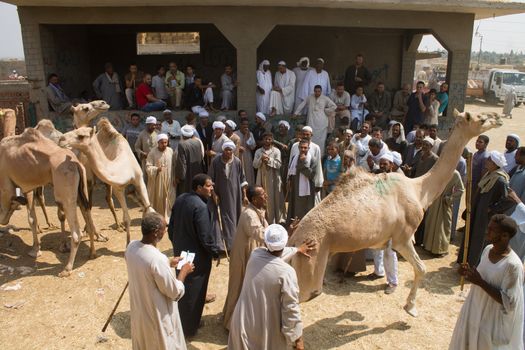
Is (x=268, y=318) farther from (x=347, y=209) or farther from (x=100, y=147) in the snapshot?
(x=100, y=147)

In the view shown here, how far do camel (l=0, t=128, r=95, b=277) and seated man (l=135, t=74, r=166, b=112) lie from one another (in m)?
4.16

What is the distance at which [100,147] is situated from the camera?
261 inches

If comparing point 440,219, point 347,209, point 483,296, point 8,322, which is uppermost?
point 347,209

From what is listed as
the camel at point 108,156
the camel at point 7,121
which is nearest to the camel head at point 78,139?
the camel at point 108,156

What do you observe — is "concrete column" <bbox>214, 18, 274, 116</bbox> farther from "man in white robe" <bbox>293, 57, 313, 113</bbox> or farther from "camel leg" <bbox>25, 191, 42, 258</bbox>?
"camel leg" <bbox>25, 191, 42, 258</bbox>

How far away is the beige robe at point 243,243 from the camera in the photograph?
4535mm

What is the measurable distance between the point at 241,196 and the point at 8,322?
3.37 m

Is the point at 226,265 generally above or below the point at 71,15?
below

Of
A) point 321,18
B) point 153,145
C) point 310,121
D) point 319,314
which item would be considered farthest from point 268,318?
point 321,18

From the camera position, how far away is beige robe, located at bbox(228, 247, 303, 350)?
11.1 feet

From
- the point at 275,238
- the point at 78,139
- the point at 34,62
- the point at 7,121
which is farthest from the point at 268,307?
Result: the point at 34,62

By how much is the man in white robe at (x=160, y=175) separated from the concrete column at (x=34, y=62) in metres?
4.67

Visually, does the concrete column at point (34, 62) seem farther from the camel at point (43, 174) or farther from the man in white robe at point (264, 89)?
the man in white robe at point (264, 89)

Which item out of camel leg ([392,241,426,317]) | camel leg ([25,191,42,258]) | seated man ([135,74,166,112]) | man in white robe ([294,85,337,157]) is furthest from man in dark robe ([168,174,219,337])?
seated man ([135,74,166,112])
